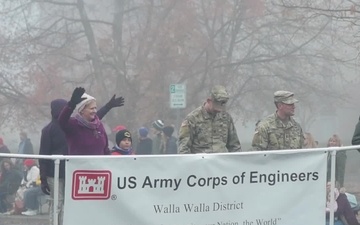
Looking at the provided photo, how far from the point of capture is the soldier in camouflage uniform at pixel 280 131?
29.3ft

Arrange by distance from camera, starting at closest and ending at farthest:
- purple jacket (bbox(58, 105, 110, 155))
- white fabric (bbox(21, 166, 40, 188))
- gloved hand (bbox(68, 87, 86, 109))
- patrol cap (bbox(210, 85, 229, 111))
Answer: gloved hand (bbox(68, 87, 86, 109)) < white fabric (bbox(21, 166, 40, 188)) < purple jacket (bbox(58, 105, 110, 155)) < patrol cap (bbox(210, 85, 229, 111))

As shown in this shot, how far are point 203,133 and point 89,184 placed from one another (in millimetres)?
2072

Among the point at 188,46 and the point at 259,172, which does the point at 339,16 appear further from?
the point at 259,172

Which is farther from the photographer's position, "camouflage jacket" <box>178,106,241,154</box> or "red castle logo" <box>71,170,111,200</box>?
"camouflage jacket" <box>178,106,241,154</box>

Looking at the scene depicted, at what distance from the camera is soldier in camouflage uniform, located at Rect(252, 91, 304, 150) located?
893 cm

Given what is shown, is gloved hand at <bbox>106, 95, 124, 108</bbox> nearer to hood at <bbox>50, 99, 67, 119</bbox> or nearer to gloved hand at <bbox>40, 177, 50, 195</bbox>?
hood at <bbox>50, 99, 67, 119</bbox>

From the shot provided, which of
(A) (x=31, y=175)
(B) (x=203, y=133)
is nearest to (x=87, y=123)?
(A) (x=31, y=175)

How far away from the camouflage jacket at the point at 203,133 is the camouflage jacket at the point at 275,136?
371 mm

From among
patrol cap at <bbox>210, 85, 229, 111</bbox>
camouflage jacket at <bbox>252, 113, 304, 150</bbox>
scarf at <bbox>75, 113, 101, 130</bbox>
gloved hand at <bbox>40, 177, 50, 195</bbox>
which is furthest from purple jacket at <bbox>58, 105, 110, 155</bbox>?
camouflage jacket at <bbox>252, 113, 304, 150</bbox>

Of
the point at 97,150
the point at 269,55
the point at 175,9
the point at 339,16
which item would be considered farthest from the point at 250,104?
the point at 97,150

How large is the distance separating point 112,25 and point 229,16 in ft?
12.7

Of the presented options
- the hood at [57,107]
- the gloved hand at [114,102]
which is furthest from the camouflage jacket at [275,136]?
the hood at [57,107]

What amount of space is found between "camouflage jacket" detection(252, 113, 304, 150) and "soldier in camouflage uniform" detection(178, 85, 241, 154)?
384 mm

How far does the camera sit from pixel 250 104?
99.1ft
